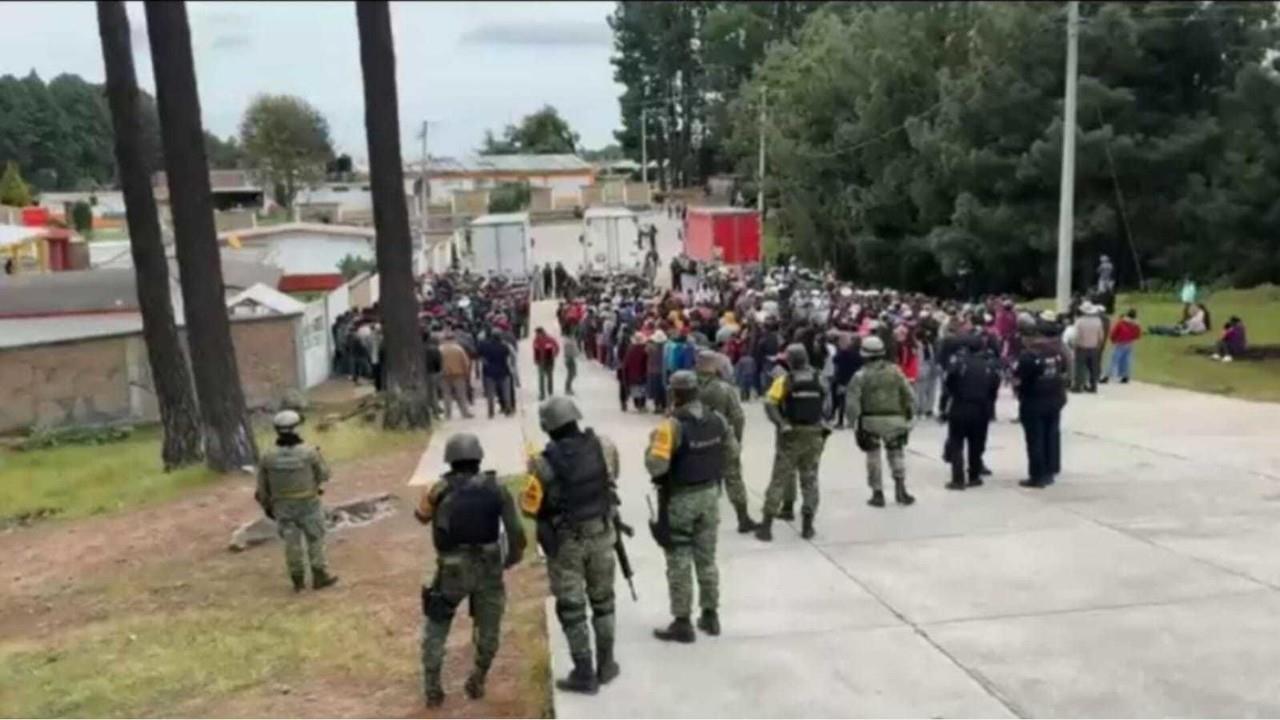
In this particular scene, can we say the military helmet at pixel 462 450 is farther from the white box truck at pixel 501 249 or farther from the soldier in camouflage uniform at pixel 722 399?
the white box truck at pixel 501 249

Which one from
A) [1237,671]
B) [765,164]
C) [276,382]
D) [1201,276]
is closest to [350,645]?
[1237,671]

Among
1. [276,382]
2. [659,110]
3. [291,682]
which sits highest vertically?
[659,110]

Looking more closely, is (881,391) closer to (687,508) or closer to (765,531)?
(765,531)

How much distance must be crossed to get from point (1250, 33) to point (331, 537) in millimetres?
19696

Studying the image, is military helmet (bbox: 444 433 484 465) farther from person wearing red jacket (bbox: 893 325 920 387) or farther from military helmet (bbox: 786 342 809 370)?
person wearing red jacket (bbox: 893 325 920 387)

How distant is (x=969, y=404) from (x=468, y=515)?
6.42 m

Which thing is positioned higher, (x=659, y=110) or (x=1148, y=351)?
(x=659, y=110)

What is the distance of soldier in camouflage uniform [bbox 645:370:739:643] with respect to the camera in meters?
7.80

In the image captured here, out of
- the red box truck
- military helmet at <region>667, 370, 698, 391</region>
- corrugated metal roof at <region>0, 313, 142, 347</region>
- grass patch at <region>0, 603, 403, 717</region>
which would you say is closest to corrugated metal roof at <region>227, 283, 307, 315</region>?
corrugated metal roof at <region>0, 313, 142, 347</region>

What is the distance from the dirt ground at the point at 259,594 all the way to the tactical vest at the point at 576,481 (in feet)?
3.43

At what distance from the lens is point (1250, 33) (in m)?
24.5

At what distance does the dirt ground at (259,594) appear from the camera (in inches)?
299

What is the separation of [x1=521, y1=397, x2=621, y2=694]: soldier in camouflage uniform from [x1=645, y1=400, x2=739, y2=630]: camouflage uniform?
2.34ft

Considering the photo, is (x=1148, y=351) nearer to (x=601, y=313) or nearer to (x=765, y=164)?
(x=601, y=313)
